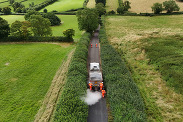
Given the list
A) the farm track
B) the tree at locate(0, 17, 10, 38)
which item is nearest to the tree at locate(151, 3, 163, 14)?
the farm track

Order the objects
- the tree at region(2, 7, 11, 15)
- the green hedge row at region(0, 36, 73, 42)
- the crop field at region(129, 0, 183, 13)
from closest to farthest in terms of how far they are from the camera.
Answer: the green hedge row at region(0, 36, 73, 42)
the crop field at region(129, 0, 183, 13)
the tree at region(2, 7, 11, 15)

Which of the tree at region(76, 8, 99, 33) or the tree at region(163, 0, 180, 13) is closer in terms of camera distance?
the tree at region(76, 8, 99, 33)

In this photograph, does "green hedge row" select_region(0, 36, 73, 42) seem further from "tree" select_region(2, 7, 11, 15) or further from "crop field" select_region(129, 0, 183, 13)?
"crop field" select_region(129, 0, 183, 13)

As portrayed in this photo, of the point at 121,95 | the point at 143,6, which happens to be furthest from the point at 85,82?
the point at 143,6

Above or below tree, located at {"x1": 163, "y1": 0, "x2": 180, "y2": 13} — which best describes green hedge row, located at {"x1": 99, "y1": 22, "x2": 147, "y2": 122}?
below

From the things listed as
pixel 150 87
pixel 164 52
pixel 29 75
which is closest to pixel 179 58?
pixel 164 52

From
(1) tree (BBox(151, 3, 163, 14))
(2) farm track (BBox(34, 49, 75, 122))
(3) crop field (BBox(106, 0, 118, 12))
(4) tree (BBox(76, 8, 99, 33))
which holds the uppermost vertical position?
(3) crop field (BBox(106, 0, 118, 12))

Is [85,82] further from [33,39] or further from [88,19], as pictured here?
[33,39]
